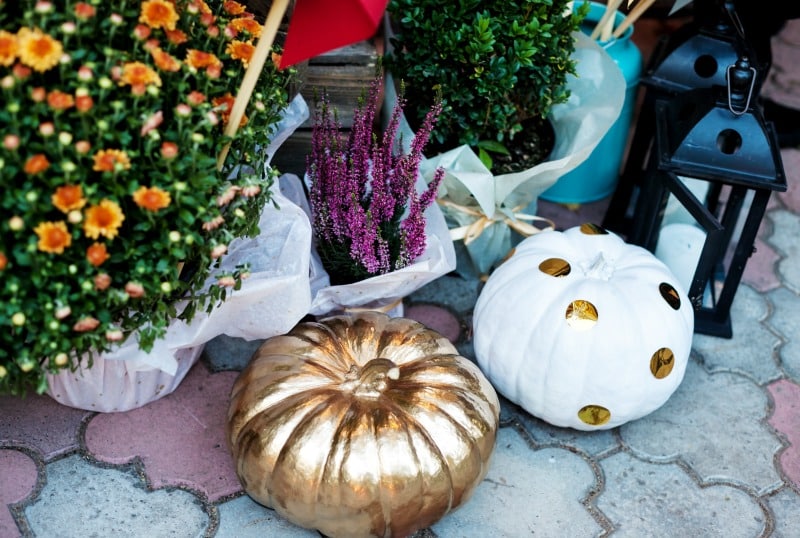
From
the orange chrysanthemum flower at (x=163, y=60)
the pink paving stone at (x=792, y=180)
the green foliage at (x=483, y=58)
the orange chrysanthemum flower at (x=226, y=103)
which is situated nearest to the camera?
the orange chrysanthemum flower at (x=163, y=60)

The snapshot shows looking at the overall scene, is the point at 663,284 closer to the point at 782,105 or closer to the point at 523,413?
the point at 523,413

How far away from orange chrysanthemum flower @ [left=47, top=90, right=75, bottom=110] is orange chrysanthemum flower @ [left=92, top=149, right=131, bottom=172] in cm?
9

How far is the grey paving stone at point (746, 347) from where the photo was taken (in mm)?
2195

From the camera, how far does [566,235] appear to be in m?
2.05

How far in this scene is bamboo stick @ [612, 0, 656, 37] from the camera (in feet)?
7.36

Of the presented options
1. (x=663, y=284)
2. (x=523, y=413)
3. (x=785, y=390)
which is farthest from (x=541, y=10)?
(x=785, y=390)

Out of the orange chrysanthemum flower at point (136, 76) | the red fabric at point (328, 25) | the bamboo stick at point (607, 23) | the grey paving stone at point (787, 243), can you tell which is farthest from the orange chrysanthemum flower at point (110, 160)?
the grey paving stone at point (787, 243)

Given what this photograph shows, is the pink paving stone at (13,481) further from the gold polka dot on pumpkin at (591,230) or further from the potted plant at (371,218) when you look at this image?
the gold polka dot on pumpkin at (591,230)

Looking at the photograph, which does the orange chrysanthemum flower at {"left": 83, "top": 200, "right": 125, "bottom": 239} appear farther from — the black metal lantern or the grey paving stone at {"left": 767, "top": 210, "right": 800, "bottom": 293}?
the grey paving stone at {"left": 767, "top": 210, "right": 800, "bottom": 293}

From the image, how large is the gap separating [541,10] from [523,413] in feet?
3.20

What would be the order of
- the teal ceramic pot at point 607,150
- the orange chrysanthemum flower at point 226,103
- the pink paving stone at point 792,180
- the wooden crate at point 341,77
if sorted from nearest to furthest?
the orange chrysanthemum flower at point 226,103
the wooden crate at point 341,77
the teal ceramic pot at point 607,150
the pink paving stone at point 792,180

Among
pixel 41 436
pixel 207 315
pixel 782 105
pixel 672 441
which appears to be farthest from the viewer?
pixel 782 105

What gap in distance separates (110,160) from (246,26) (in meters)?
0.49

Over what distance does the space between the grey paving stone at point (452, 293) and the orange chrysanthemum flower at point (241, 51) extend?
94 centimetres
